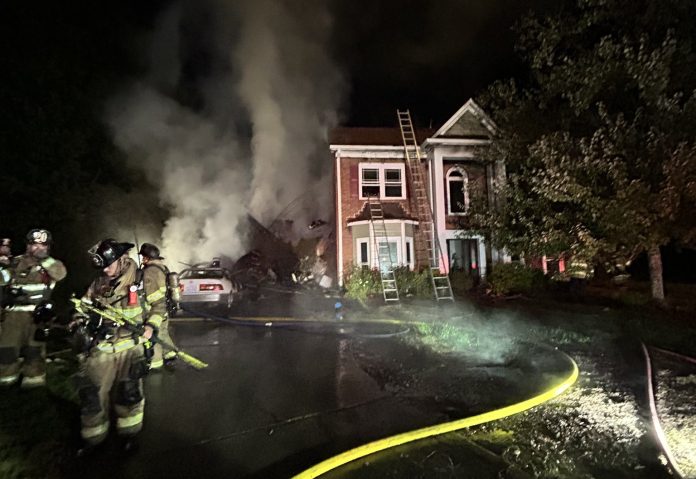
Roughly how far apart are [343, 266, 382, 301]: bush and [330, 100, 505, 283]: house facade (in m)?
0.90

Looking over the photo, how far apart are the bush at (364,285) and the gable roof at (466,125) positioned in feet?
17.1

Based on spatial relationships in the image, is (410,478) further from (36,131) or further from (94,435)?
(36,131)

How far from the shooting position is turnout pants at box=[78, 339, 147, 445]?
11.4ft

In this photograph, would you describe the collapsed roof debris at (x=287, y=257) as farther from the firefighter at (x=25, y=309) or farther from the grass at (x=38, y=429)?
the grass at (x=38, y=429)

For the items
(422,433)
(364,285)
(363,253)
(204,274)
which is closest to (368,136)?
(363,253)

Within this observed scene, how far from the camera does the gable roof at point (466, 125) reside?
15180 millimetres

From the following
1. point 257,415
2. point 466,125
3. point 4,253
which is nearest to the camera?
point 257,415

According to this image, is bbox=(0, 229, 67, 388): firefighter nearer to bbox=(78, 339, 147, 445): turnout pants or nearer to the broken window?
bbox=(78, 339, 147, 445): turnout pants

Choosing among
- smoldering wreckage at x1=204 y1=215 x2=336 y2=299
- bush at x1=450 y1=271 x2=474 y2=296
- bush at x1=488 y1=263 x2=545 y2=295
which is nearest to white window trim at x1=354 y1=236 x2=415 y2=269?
bush at x1=450 y1=271 x2=474 y2=296

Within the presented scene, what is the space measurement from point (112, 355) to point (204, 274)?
838 centimetres

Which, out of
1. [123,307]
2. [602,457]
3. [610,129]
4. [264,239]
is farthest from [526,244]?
[264,239]

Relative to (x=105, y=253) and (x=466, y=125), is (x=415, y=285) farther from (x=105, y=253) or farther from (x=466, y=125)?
(x=105, y=253)

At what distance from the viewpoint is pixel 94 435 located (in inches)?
137

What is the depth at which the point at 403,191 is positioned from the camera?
16562mm
